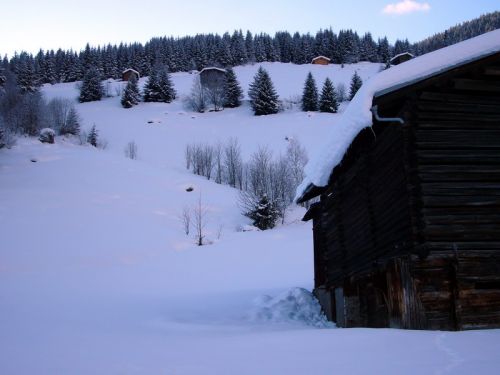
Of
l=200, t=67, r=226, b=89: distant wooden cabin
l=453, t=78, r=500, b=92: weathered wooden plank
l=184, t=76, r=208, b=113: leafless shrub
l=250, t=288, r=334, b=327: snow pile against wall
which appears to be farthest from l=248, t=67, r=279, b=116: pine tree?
l=453, t=78, r=500, b=92: weathered wooden plank

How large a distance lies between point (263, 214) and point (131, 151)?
2486 cm

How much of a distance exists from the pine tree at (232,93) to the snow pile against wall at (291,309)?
5852 centimetres

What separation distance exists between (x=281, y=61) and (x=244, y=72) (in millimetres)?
14988

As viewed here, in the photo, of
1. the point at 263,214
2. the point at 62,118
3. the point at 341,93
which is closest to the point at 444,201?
the point at 263,214

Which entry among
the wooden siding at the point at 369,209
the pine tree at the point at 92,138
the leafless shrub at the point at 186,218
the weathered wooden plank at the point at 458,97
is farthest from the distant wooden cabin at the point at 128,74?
the weathered wooden plank at the point at 458,97

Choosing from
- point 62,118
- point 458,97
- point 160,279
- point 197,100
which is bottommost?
point 160,279

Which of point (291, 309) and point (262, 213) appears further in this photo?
point (262, 213)

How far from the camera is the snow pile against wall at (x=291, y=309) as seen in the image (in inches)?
619

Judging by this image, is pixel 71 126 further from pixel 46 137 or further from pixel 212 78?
pixel 212 78

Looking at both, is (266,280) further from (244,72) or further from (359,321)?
(244,72)

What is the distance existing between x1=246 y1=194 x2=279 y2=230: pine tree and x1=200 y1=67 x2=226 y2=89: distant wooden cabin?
1741 inches

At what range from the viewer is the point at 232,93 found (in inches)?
2901

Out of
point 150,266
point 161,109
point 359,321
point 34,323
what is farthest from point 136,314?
point 161,109

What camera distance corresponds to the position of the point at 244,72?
9412 cm
